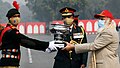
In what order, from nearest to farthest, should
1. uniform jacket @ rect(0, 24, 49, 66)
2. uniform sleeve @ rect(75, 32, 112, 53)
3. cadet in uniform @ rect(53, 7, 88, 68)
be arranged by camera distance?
uniform sleeve @ rect(75, 32, 112, 53)
uniform jacket @ rect(0, 24, 49, 66)
cadet in uniform @ rect(53, 7, 88, 68)

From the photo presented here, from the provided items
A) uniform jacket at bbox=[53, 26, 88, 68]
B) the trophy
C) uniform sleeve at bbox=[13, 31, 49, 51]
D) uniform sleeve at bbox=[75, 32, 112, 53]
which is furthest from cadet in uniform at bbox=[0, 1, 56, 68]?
uniform sleeve at bbox=[75, 32, 112, 53]

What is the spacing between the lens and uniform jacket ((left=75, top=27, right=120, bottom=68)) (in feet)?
21.3

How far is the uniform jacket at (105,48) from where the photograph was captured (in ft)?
21.3

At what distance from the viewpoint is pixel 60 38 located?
6926mm

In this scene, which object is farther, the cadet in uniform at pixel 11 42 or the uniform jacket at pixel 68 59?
the uniform jacket at pixel 68 59

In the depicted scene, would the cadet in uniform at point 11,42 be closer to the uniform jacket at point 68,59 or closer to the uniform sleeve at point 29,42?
the uniform sleeve at point 29,42

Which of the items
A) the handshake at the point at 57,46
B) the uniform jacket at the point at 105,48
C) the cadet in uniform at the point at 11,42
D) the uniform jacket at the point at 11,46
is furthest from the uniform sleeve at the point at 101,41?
the uniform jacket at the point at 11,46

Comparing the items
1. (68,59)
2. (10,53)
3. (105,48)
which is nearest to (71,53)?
(68,59)

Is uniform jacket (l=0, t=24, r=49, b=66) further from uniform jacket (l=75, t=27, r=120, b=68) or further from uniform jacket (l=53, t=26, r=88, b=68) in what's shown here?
uniform jacket (l=75, t=27, r=120, b=68)

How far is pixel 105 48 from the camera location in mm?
6578

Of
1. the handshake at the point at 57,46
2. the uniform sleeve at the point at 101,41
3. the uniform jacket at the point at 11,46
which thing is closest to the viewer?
the uniform sleeve at the point at 101,41

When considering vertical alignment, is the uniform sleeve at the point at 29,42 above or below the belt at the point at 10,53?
above

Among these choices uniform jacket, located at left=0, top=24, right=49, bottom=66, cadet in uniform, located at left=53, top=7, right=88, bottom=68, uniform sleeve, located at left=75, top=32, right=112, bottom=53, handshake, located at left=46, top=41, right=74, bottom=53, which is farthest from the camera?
cadet in uniform, located at left=53, top=7, right=88, bottom=68

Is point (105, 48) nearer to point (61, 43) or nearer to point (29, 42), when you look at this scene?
Result: point (61, 43)
